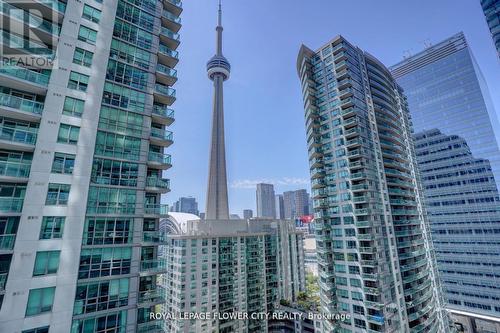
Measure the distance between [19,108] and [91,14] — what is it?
12044 millimetres

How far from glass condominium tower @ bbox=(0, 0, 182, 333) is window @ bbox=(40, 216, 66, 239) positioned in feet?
0.26

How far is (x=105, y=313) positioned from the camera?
19172 millimetres

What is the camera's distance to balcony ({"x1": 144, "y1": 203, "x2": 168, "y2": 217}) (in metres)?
23.7

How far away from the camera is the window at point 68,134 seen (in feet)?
65.3

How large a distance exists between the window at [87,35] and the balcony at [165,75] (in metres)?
6.42

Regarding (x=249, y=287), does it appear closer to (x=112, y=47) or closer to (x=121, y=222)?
(x=121, y=222)

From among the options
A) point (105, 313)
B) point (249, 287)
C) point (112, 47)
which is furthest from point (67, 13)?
point (249, 287)

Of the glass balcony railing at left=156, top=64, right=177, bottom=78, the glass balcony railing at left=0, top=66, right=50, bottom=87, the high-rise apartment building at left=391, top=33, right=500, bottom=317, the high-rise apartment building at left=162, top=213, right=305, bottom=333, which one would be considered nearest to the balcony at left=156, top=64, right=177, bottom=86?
the glass balcony railing at left=156, top=64, right=177, bottom=78

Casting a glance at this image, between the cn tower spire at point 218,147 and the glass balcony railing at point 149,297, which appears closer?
the glass balcony railing at point 149,297

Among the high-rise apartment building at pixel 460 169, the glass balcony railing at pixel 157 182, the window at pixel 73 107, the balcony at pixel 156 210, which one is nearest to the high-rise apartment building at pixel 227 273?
the balcony at pixel 156 210

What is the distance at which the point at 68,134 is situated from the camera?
2027 centimetres

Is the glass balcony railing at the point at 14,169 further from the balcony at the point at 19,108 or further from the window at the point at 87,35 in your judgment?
the window at the point at 87,35

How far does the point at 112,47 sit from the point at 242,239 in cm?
5944
